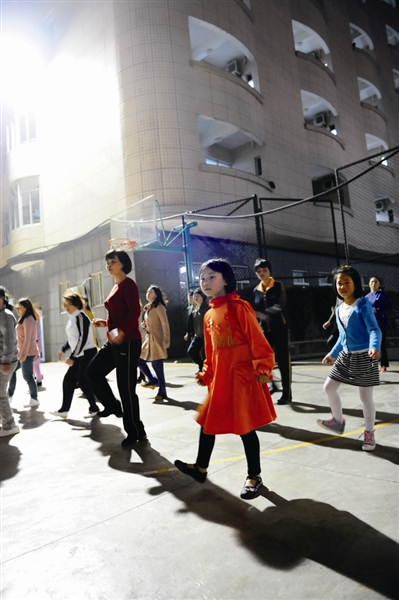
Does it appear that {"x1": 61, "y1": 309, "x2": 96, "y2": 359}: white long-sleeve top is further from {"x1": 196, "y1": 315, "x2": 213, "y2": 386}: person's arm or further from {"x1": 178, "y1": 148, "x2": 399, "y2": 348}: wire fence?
{"x1": 178, "y1": 148, "x2": 399, "y2": 348}: wire fence

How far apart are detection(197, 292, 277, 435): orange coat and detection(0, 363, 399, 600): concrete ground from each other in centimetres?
51

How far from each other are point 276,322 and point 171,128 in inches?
449

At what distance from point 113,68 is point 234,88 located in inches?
→ 187

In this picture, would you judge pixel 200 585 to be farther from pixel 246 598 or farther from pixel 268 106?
pixel 268 106

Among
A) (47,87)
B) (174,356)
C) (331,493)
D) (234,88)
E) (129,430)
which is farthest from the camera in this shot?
(47,87)

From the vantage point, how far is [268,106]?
18.6 meters

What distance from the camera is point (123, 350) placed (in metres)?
4.29

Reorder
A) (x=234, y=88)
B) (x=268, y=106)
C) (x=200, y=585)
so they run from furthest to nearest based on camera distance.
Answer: (x=268, y=106) → (x=234, y=88) → (x=200, y=585)

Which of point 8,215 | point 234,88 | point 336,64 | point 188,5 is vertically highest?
point 336,64

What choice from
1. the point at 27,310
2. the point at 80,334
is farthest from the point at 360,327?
the point at 27,310

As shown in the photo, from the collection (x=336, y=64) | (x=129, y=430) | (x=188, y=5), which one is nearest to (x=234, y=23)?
(x=188, y=5)

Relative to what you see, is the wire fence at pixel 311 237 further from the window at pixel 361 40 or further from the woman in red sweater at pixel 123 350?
the window at pixel 361 40

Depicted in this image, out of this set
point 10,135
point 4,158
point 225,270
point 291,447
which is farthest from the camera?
point 4,158

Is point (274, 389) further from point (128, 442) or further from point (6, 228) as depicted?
point (6, 228)
